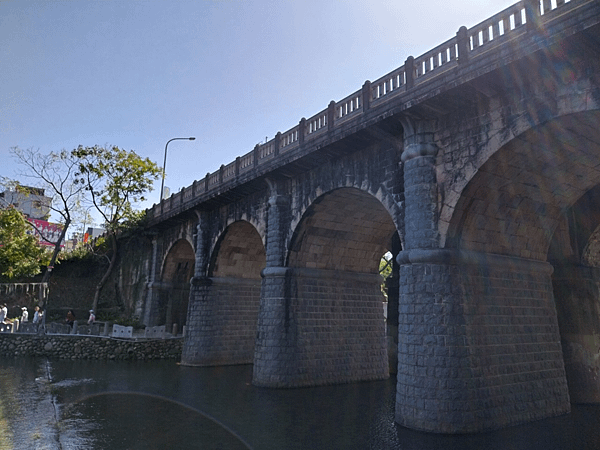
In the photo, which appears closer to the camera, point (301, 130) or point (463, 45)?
point (463, 45)

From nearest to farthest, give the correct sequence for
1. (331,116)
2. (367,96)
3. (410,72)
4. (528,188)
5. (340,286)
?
(528,188) < (410,72) < (367,96) < (331,116) < (340,286)

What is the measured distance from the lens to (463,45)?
34.0ft

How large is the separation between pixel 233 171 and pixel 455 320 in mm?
13323

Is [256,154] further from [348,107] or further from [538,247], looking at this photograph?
[538,247]

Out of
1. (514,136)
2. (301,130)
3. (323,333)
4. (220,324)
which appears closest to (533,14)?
(514,136)

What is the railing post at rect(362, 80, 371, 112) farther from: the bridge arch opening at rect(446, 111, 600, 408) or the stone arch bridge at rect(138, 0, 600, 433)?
the bridge arch opening at rect(446, 111, 600, 408)

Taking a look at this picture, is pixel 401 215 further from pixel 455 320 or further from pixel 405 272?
pixel 455 320

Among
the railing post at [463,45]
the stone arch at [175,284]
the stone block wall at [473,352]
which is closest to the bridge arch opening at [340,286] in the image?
the stone block wall at [473,352]

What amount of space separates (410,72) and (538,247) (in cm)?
615

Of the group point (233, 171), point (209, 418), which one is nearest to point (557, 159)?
point (209, 418)

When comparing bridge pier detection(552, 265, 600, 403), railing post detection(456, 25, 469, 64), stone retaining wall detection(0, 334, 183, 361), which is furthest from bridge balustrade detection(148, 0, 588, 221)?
stone retaining wall detection(0, 334, 183, 361)

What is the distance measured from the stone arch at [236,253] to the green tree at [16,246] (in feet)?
54.2

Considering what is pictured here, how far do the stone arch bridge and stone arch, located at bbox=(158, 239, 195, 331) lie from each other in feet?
42.5

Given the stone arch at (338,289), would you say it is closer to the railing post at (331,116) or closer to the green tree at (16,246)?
the railing post at (331,116)
